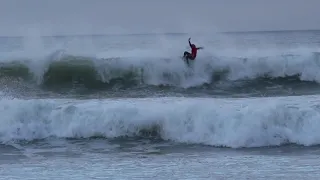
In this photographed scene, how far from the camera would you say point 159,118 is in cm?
1230

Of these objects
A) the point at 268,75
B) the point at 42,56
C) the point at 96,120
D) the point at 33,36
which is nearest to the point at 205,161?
the point at 96,120

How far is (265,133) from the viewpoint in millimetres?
11352

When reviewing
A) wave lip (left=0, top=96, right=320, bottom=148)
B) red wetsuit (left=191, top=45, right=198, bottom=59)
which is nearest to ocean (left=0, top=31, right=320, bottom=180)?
wave lip (left=0, top=96, right=320, bottom=148)

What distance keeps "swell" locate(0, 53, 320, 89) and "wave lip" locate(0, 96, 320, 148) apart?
199 inches

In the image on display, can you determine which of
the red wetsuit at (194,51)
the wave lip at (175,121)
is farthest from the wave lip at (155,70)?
the wave lip at (175,121)

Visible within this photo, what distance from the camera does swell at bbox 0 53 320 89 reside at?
18.2 meters

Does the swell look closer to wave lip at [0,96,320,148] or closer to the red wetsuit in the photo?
the red wetsuit

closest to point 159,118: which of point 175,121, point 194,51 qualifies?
point 175,121

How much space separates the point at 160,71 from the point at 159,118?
6.51m

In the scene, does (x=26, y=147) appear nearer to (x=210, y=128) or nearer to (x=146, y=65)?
(x=210, y=128)

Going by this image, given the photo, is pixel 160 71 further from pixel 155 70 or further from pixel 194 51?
pixel 194 51

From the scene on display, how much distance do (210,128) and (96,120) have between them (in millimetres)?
2435

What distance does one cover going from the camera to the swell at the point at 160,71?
18250 mm

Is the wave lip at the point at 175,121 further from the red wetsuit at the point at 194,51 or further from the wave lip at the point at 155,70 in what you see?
the red wetsuit at the point at 194,51
